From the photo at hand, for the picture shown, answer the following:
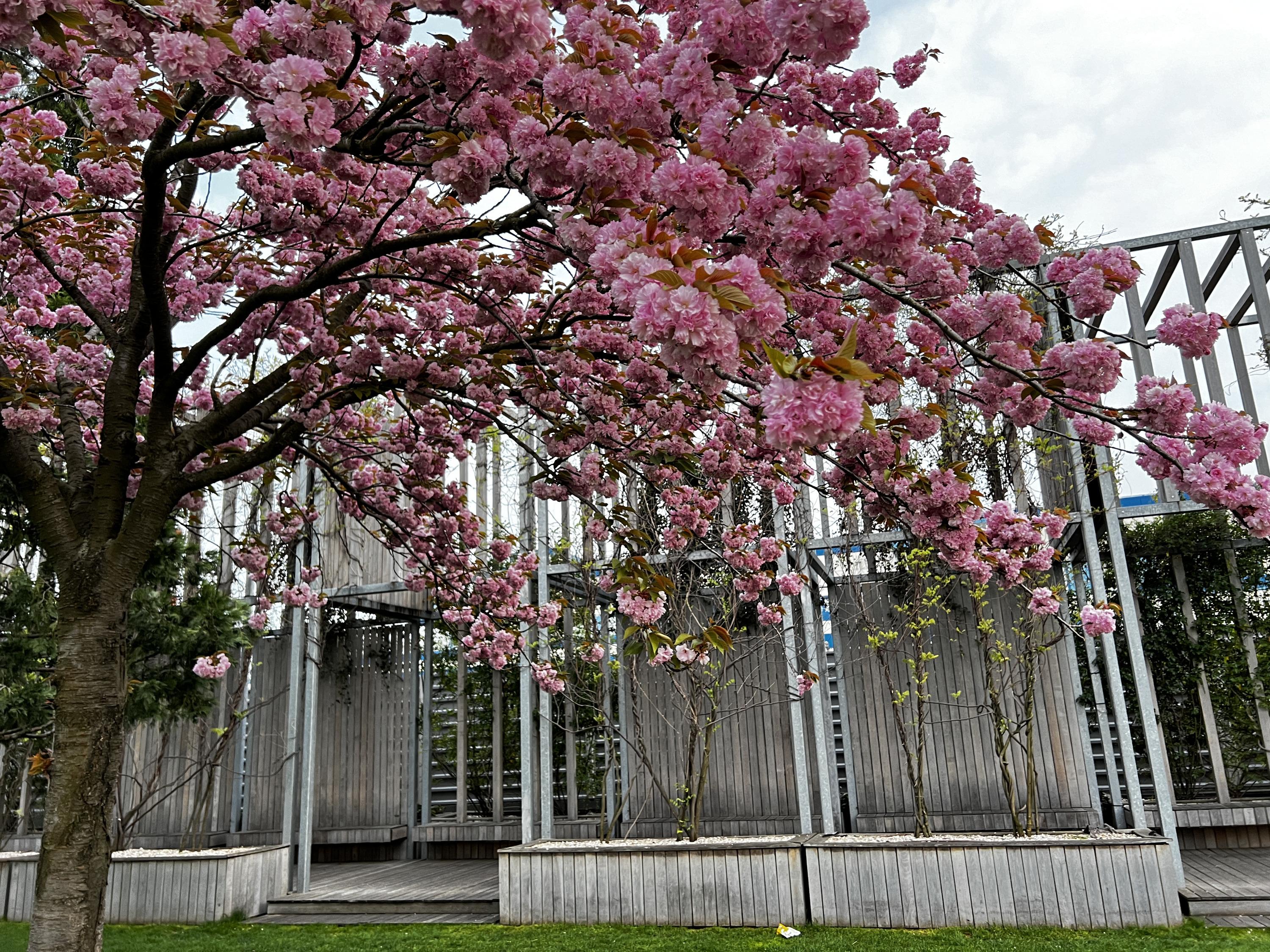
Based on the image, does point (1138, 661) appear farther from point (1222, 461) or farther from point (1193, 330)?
point (1222, 461)

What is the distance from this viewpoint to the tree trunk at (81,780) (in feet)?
7.88

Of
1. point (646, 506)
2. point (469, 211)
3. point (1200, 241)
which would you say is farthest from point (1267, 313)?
point (469, 211)

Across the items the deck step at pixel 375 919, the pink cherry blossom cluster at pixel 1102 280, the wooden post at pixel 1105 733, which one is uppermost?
the pink cherry blossom cluster at pixel 1102 280

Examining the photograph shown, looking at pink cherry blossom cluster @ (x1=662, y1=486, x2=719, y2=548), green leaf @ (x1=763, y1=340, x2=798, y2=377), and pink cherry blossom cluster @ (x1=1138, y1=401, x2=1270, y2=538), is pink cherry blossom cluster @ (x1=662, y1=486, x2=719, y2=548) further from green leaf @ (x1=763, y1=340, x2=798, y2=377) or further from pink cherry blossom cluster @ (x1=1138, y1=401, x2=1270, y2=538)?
green leaf @ (x1=763, y1=340, x2=798, y2=377)

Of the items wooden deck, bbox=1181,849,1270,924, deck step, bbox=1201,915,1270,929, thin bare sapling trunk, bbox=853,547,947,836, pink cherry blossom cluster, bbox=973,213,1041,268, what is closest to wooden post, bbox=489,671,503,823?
thin bare sapling trunk, bbox=853,547,947,836

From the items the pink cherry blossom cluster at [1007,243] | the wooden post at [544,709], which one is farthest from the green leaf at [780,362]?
the wooden post at [544,709]

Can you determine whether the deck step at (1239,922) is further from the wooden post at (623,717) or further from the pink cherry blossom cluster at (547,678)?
the wooden post at (623,717)

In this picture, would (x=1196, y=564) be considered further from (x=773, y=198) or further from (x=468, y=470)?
(x=773, y=198)

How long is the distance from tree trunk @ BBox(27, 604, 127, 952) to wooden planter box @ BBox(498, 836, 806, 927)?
338cm

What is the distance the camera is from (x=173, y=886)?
19.5 feet

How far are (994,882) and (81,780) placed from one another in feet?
14.4

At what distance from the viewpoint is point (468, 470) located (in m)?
8.89

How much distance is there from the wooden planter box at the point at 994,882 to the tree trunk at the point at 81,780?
3791mm

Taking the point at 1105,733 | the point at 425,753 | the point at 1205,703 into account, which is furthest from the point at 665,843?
the point at 1205,703
